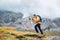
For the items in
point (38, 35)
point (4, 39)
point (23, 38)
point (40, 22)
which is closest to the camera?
point (4, 39)

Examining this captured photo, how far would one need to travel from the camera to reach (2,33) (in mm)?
16594

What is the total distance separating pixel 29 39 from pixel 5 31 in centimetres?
187

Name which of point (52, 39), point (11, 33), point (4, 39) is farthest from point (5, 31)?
point (52, 39)

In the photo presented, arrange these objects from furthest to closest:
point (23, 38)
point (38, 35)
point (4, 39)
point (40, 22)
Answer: point (40, 22)
point (38, 35)
point (23, 38)
point (4, 39)

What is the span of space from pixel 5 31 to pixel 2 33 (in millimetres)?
564

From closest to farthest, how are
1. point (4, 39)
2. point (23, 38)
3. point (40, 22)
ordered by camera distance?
point (4, 39) → point (23, 38) → point (40, 22)

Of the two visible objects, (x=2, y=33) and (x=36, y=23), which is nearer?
(x=2, y=33)

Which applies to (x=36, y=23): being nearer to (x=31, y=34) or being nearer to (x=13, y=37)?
(x=31, y=34)

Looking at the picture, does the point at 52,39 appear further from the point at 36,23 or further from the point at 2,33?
the point at 2,33

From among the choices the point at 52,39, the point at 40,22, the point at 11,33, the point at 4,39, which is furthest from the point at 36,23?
the point at 4,39

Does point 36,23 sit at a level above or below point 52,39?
above

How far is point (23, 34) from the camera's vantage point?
17.0 m

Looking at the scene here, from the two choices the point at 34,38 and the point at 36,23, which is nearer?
the point at 34,38

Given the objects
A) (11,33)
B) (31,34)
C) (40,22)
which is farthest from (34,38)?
(40,22)
